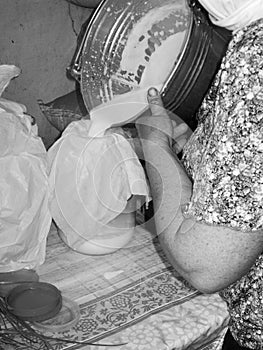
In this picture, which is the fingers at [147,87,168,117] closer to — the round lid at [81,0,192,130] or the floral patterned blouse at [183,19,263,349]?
the round lid at [81,0,192,130]

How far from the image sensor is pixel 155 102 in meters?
1.14

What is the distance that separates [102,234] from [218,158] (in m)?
0.62

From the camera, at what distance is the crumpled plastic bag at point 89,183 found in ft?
4.33

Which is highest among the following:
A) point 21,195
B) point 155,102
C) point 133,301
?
point 155,102

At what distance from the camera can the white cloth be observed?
76 cm

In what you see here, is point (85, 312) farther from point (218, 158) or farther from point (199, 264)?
point (218, 158)

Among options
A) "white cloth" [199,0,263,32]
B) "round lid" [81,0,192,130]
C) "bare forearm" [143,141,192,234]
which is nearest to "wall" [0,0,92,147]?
"round lid" [81,0,192,130]

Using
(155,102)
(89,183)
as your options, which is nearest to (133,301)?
(89,183)

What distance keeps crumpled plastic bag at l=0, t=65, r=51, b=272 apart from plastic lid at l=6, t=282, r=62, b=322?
13cm

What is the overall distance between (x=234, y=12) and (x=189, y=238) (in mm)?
337

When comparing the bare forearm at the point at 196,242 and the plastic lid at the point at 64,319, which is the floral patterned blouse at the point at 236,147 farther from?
the plastic lid at the point at 64,319

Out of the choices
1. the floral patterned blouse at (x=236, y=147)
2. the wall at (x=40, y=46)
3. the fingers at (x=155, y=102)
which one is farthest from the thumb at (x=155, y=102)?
the wall at (x=40, y=46)

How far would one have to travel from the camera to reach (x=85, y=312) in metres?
1.15

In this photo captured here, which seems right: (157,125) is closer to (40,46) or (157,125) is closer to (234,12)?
(234,12)
